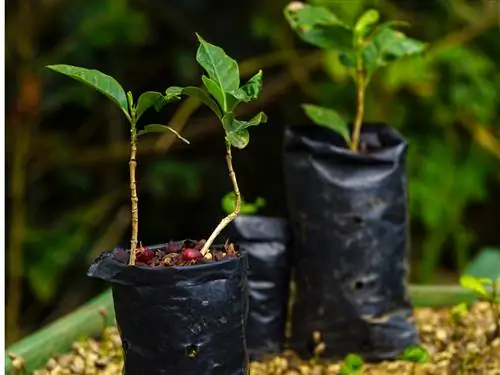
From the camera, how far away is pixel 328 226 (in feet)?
3.85

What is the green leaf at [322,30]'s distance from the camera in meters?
1.17

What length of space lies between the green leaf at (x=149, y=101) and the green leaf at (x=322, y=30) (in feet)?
1.21

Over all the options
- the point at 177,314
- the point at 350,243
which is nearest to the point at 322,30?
the point at 350,243

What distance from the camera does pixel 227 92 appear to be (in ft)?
2.82

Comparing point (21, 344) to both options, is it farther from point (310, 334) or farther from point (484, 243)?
point (484, 243)

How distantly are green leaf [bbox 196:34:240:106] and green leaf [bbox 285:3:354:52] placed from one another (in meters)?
0.31

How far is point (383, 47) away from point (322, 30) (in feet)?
0.26

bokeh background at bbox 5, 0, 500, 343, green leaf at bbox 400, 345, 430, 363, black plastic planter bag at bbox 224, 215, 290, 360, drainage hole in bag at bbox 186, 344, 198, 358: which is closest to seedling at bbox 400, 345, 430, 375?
green leaf at bbox 400, 345, 430, 363

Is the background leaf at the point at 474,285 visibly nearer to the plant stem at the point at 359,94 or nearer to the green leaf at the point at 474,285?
the green leaf at the point at 474,285

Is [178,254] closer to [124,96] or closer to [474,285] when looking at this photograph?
[124,96]

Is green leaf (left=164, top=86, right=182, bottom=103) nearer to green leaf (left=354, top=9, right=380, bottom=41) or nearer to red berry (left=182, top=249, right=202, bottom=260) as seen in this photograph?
red berry (left=182, top=249, right=202, bottom=260)

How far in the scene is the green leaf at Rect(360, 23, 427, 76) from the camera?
3.86 ft

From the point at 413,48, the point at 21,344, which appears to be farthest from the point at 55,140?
the point at 413,48

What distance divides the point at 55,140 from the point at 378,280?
1.34 meters
